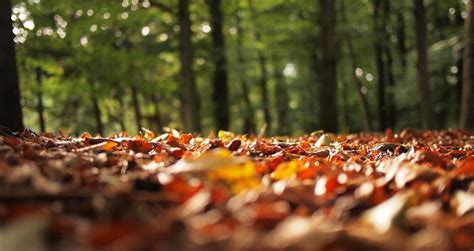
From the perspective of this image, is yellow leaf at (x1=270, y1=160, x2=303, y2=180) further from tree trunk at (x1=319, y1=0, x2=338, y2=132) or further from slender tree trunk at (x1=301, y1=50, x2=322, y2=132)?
slender tree trunk at (x1=301, y1=50, x2=322, y2=132)

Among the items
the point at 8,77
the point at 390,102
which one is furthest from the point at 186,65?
the point at 390,102

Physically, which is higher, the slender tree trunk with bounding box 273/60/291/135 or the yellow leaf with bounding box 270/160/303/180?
the yellow leaf with bounding box 270/160/303/180

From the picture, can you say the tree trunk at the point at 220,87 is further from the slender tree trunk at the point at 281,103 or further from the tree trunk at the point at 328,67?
the slender tree trunk at the point at 281,103

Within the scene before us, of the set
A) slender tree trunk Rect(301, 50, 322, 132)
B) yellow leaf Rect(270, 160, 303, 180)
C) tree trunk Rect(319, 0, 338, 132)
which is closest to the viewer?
yellow leaf Rect(270, 160, 303, 180)

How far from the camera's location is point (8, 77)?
4.23 m

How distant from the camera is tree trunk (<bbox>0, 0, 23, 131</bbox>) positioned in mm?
4156

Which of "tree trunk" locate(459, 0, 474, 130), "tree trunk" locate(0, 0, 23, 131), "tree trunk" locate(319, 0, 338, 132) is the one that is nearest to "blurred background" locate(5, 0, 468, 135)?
"tree trunk" locate(319, 0, 338, 132)

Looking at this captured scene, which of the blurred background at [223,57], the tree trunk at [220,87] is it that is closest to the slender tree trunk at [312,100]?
the blurred background at [223,57]

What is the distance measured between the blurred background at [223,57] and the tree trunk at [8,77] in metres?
0.57

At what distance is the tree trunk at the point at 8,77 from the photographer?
4.16 meters

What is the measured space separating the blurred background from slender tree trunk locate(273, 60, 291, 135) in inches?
3.6

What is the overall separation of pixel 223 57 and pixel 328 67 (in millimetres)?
6277

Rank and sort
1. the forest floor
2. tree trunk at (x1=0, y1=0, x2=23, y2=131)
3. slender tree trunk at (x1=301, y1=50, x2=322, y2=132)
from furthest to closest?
slender tree trunk at (x1=301, y1=50, x2=322, y2=132) → tree trunk at (x1=0, y1=0, x2=23, y2=131) → the forest floor

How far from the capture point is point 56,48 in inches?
420
